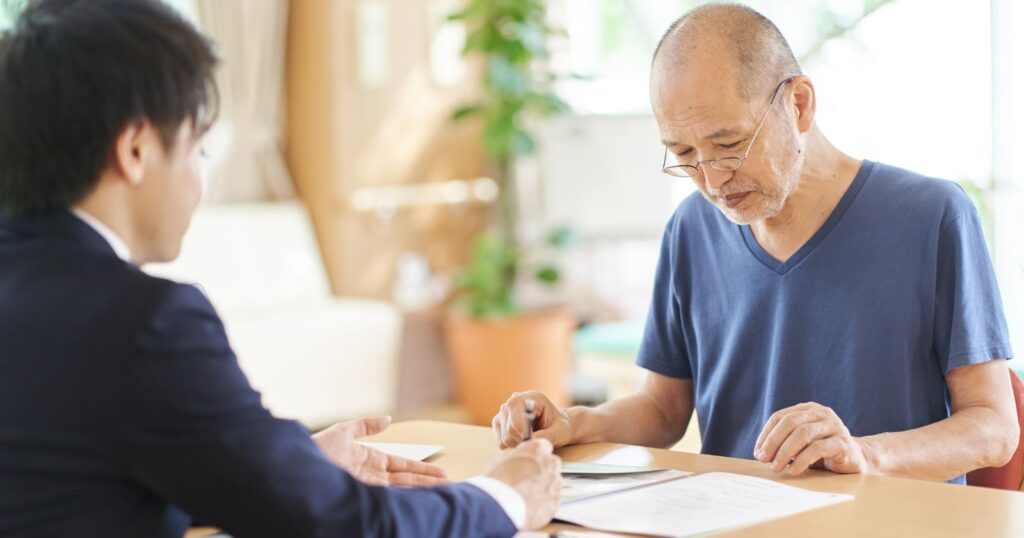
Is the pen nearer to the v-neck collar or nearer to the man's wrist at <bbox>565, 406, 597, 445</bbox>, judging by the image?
the man's wrist at <bbox>565, 406, 597, 445</bbox>

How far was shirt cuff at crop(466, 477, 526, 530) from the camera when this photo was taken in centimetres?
128

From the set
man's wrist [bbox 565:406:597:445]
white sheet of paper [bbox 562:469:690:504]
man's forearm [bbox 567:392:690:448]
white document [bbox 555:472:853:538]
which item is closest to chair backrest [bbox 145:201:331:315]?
man's forearm [bbox 567:392:690:448]

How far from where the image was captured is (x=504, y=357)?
16.9 ft

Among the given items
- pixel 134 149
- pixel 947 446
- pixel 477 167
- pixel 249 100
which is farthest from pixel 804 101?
pixel 477 167

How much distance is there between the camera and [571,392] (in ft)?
17.8

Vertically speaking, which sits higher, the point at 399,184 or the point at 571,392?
the point at 399,184

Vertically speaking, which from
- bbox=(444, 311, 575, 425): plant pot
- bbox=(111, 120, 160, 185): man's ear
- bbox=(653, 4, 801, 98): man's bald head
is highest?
bbox=(653, 4, 801, 98): man's bald head

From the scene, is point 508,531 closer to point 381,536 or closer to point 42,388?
point 381,536

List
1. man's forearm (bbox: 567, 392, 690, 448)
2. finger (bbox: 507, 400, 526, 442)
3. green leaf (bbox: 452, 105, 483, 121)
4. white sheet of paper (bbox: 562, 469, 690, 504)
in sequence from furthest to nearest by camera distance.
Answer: green leaf (bbox: 452, 105, 483, 121) → man's forearm (bbox: 567, 392, 690, 448) → finger (bbox: 507, 400, 526, 442) → white sheet of paper (bbox: 562, 469, 690, 504)

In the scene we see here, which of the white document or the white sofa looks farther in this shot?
the white sofa

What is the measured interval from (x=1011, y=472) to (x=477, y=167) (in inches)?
166

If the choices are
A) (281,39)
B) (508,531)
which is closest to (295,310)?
(281,39)

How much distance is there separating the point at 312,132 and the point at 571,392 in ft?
5.43

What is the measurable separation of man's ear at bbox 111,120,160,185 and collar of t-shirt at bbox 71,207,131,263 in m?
0.05
